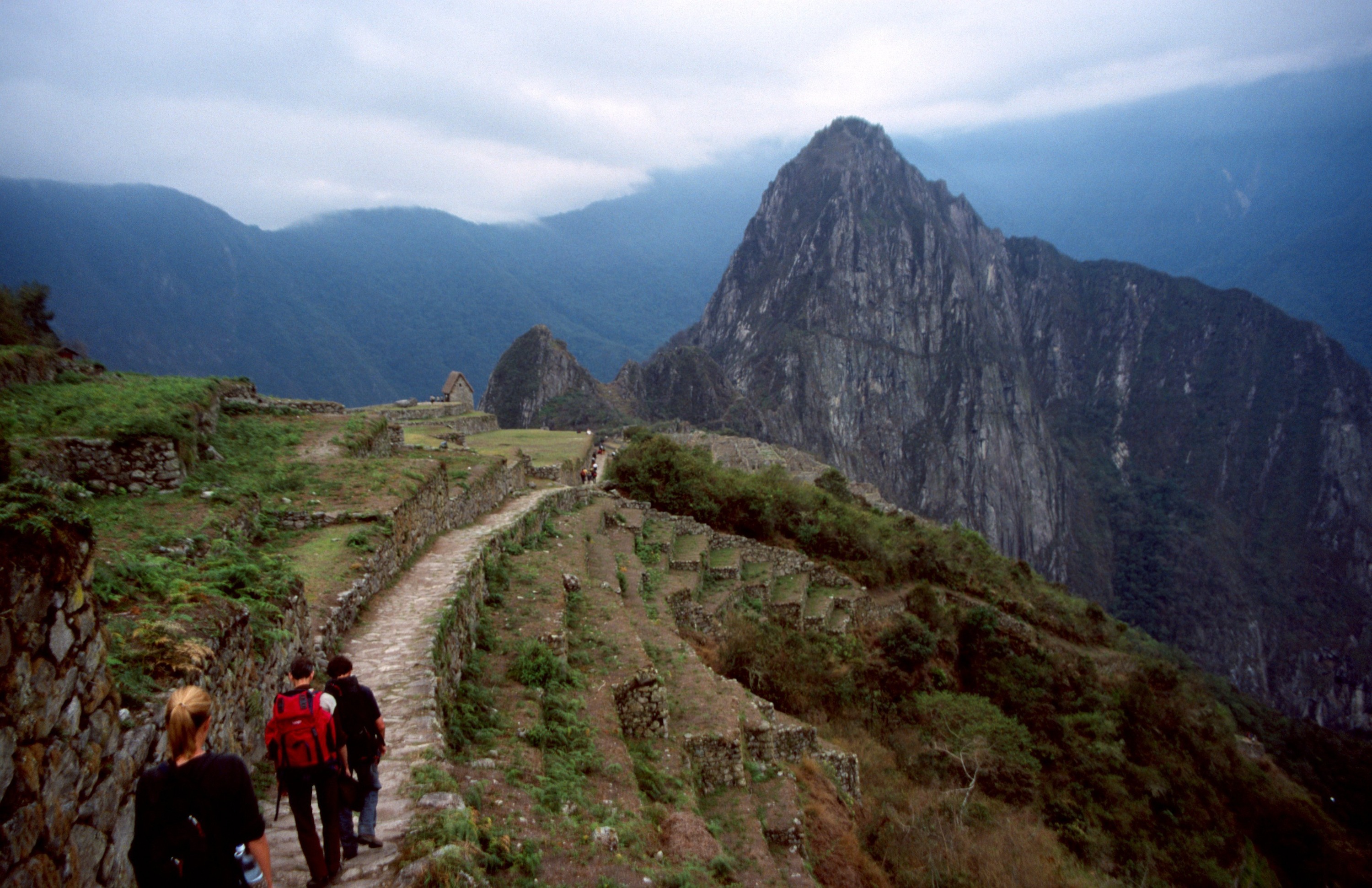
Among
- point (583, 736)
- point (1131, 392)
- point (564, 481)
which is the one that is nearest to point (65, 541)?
point (583, 736)

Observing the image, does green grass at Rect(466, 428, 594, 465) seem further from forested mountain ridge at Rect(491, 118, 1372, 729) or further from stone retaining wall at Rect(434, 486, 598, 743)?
forested mountain ridge at Rect(491, 118, 1372, 729)

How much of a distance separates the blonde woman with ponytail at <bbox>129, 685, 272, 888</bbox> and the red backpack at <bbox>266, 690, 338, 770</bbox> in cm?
87

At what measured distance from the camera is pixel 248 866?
3.18 meters

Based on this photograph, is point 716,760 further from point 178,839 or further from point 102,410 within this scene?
point 102,410

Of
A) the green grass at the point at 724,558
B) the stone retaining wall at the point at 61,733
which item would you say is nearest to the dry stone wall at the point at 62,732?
the stone retaining wall at the point at 61,733

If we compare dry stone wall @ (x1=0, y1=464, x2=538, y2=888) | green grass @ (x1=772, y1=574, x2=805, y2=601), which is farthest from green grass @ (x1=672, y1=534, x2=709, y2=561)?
dry stone wall @ (x1=0, y1=464, x2=538, y2=888)

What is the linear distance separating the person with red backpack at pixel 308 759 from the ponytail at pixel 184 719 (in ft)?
2.94

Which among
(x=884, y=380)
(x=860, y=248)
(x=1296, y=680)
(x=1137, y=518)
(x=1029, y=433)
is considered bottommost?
(x=1296, y=680)

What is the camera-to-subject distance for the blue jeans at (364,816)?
436cm

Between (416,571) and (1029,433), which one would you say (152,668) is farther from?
(1029,433)

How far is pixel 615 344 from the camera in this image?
136 m

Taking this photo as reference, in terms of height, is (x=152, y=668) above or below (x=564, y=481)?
above

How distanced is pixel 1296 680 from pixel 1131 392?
108m

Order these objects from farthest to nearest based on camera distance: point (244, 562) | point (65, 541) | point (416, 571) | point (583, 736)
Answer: point (416, 571) → point (583, 736) → point (244, 562) → point (65, 541)
